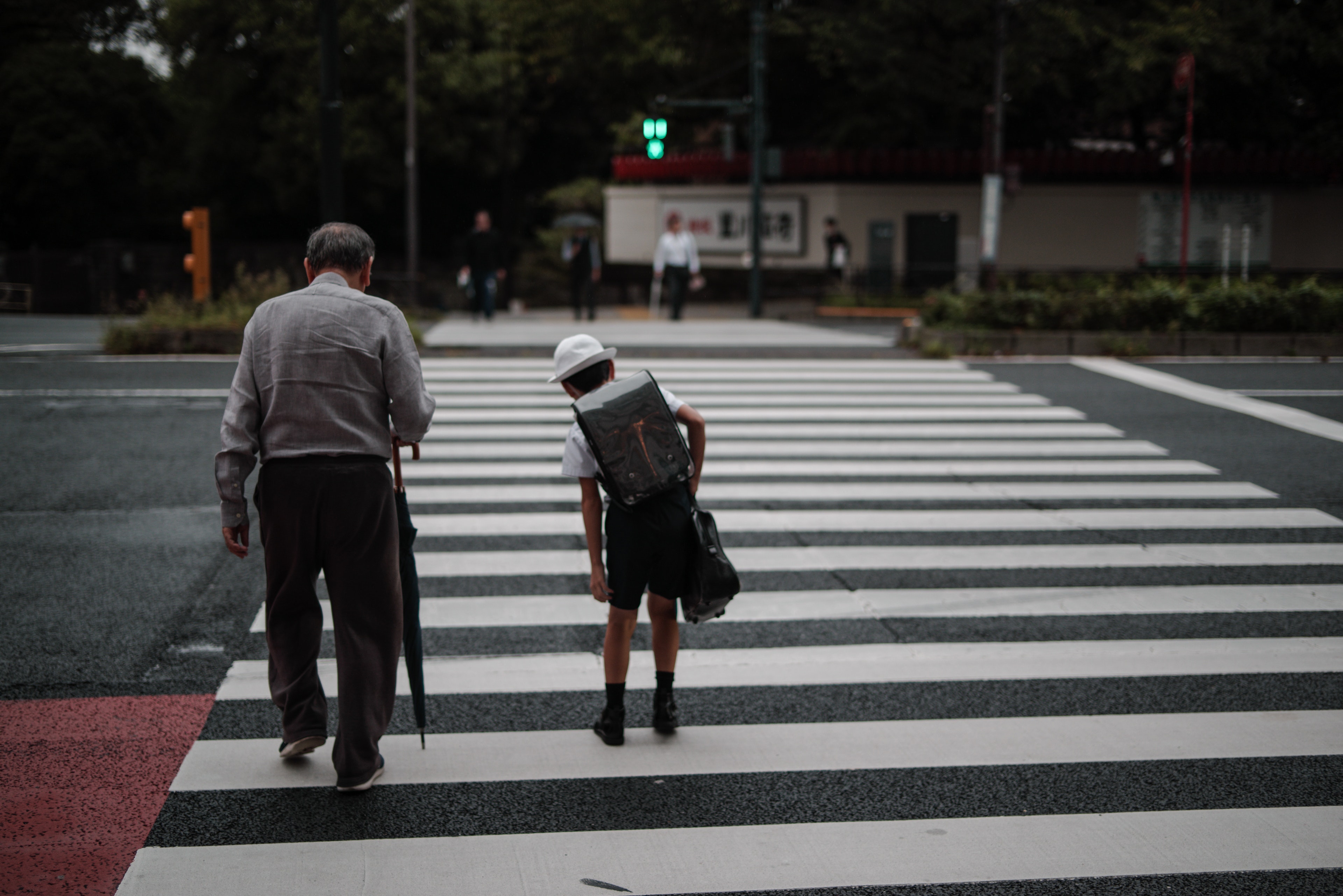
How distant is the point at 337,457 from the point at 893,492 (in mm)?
6052

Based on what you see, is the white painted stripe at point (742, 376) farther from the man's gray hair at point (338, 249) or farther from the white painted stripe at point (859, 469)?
the man's gray hair at point (338, 249)

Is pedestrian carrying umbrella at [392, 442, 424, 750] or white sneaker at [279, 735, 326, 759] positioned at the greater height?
pedestrian carrying umbrella at [392, 442, 424, 750]

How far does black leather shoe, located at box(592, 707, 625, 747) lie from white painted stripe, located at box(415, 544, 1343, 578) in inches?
101

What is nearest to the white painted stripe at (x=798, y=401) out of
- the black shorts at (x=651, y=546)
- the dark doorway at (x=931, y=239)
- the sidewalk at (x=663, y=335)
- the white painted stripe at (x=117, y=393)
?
the white painted stripe at (x=117, y=393)

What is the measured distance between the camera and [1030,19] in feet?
88.6

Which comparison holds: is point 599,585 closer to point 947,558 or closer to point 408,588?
point 408,588

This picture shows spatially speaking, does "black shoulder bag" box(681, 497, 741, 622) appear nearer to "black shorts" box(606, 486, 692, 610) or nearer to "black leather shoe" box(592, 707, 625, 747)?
"black shorts" box(606, 486, 692, 610)

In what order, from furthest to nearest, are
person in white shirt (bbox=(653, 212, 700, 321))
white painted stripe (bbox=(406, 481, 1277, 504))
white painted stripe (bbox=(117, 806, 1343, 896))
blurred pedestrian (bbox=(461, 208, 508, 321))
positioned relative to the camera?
person in white shirt (bbox=(653, 212, 700, 321)) < blurred pedestrian (bbox=(461, 208, 508, 321)) < white painted stripe (bbox=(406, 481, 1277, 504)) < white painted stripe (bbox=(117, 806, 1343, 896))

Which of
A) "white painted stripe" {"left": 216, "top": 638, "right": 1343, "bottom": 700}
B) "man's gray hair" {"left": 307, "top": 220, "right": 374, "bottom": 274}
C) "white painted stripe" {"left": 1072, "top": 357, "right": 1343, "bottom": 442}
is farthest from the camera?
"white painted stripe" {"left": 1072, "top": 357, "right": 1343, "bottom": 442}

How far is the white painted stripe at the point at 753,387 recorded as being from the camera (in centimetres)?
1408

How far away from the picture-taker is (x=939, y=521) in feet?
28.3

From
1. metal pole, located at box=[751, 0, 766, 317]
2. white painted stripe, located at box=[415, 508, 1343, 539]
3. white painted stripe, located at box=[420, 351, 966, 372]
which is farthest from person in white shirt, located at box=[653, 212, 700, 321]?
white painted stripe, located at box=[415, 508, 1343, 539]

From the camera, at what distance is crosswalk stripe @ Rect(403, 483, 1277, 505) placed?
9227mm

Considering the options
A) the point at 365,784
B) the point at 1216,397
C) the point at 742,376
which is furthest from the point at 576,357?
the point at 1216,397
